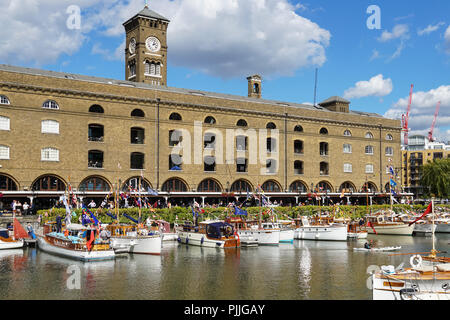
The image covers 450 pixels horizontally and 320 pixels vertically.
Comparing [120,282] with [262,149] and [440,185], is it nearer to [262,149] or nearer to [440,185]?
[262,149]

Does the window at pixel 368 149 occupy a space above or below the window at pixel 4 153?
above

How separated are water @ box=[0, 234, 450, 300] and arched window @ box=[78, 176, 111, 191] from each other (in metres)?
16.7

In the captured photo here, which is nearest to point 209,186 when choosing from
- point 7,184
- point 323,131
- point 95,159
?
point 95,159

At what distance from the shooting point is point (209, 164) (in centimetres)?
7625

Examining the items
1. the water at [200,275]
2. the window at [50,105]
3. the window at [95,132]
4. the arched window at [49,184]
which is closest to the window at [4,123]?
the window at [50,105]

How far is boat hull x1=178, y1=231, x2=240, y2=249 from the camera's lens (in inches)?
2012

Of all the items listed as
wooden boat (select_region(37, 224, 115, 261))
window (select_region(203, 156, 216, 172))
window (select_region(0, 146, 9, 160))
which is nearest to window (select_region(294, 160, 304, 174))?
window (select_region(203, 156, 216, 172))

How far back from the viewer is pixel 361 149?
306 ft

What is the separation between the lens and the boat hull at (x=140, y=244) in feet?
153

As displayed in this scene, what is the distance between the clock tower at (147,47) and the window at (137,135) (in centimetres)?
2397

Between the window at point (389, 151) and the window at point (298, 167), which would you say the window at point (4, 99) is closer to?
the window at point (298, 167)

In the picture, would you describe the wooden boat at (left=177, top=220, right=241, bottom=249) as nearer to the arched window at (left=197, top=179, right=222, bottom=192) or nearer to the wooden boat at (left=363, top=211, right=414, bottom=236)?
the arched window at (left=197, top=179, right=222, bottom=192)

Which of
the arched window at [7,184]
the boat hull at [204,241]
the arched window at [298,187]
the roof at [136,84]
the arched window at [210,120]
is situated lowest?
the boat hull at [204,241]

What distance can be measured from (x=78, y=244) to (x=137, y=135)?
3120 centimetres
